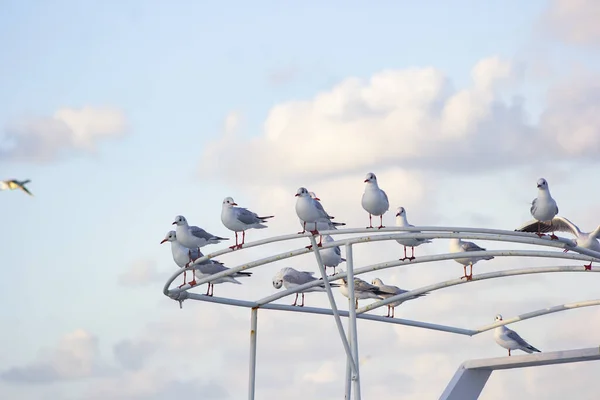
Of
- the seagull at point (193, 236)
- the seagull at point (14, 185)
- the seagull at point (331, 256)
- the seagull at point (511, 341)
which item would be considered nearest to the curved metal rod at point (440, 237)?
the seagull at point (193, 236)

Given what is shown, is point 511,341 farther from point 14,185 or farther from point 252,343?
point 14,185

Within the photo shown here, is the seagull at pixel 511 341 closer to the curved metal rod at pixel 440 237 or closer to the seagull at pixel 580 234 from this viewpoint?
the seagull at pixel 580 234

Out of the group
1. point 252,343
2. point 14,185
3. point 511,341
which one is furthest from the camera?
point 511,341

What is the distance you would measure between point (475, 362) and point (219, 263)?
10.4 m

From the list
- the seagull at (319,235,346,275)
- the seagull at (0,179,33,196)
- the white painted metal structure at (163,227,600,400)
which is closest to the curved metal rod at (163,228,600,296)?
the white painted metal structure at (163,227,600,400)

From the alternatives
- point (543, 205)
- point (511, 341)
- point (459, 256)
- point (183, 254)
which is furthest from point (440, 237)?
point (511, 341)

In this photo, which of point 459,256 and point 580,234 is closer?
point 459,256

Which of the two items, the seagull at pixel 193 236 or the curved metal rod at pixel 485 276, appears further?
the seagull at pixel 193 236

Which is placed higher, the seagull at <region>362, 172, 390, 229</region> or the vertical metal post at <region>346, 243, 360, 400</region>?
the seagull at <region>362, 172, 390, 229</region>

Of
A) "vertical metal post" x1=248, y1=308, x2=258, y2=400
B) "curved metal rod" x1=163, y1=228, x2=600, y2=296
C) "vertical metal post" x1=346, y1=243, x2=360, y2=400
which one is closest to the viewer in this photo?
"curved metal rod" x1=163, y1=228, x2=600, y2=296

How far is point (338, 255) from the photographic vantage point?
27.1 m

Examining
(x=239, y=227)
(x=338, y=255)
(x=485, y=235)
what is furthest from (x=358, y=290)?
(x=485, y=235)

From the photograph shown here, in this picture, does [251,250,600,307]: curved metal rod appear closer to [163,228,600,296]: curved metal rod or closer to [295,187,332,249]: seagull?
[163,228,600,296]: curved metal rod

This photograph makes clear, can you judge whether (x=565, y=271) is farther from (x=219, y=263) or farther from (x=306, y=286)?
(x=219, y=263)
